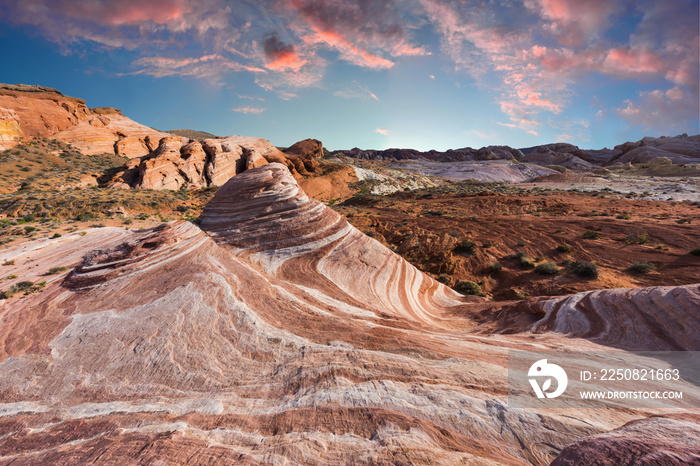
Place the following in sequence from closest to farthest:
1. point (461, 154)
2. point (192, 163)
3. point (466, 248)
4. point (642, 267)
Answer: point (642, 267), point (466, 248), point (192, 163), point (461, 154)

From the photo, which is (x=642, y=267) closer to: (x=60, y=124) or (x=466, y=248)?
(x=466, y=248)

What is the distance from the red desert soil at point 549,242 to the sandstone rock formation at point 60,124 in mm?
48464

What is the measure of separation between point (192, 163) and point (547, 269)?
4251cm

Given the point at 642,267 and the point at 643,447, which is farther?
the point at 642,267

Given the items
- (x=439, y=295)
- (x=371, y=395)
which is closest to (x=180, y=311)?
(x=371, y=395)

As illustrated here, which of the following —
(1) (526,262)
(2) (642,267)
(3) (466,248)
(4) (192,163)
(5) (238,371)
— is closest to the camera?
(5) (238,371)

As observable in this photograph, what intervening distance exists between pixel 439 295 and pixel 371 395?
770 cm

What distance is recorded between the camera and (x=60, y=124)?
4484 centimetres

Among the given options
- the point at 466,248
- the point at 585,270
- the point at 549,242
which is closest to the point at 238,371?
the point at 466,248

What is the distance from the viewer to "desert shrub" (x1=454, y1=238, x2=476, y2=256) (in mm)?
17828

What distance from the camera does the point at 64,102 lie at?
45906mm

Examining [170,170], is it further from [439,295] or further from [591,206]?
[591,206]

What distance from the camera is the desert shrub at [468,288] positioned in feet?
43.7

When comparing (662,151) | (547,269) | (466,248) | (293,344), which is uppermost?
(662,151)
